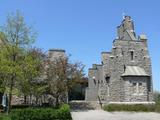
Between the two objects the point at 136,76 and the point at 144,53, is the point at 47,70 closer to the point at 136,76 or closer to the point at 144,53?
the point at 136,76

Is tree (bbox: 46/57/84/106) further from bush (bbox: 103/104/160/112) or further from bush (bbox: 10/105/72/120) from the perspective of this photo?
bush (bbox: 10/105/72/120)

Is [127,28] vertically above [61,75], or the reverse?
[127,28]

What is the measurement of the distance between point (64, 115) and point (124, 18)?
2789cm

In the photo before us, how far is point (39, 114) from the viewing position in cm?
2506

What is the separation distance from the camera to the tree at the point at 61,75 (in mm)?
36312

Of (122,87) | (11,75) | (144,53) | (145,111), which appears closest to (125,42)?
(144,53)

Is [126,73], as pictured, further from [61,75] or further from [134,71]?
[61,75]

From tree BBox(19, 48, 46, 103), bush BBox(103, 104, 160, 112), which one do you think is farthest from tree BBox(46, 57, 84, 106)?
bush BBox(103, 104, 160, 112)

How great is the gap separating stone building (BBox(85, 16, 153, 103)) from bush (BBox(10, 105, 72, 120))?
18.1 metres

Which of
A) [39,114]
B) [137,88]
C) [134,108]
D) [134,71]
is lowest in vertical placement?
[134,108]

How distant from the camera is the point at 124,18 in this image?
49812 millimetres

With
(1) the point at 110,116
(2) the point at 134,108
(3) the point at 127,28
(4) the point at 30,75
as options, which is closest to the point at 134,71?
(2) the point at 134,108

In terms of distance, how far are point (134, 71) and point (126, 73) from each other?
3.90 feet

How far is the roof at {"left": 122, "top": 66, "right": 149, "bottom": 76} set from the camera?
4266 centimetres
